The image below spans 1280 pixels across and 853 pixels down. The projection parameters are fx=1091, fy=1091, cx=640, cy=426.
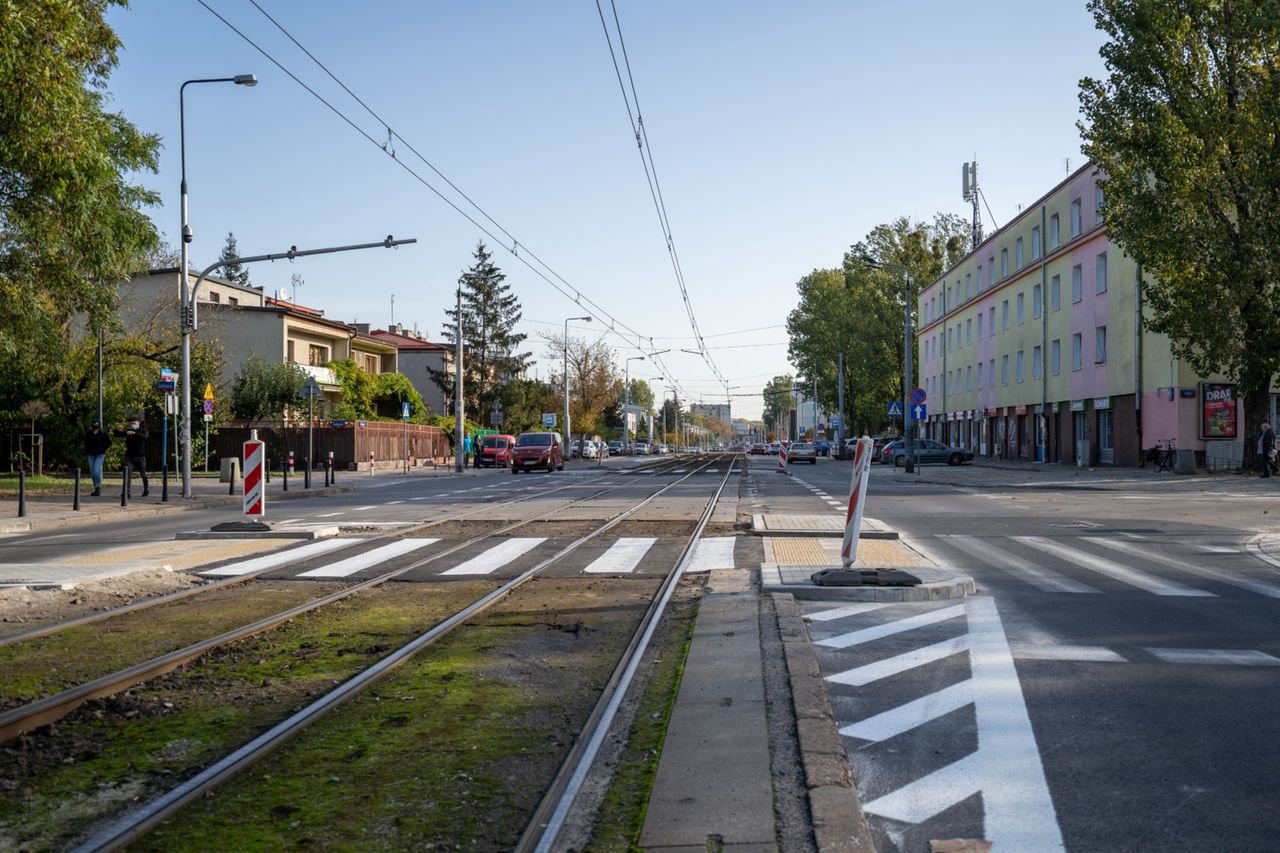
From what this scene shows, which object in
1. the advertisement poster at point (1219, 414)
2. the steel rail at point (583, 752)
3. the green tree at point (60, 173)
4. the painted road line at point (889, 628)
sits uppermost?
the green tree at point (60, 173)

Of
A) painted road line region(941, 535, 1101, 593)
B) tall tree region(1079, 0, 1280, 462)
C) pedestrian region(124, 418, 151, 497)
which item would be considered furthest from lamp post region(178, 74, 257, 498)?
tall tree region(1079, 0, 1280, 462)

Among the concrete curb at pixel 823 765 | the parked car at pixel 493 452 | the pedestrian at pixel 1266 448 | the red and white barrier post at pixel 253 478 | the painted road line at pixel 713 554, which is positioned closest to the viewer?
the concrete curb at pixel 823 765

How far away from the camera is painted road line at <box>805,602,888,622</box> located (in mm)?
8359

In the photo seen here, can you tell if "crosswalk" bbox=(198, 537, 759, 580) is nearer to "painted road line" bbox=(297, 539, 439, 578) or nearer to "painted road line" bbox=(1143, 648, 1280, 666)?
"painted road line" bbox=(297, 539, 439, 578)

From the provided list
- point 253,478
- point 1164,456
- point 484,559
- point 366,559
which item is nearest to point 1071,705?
point 484,559

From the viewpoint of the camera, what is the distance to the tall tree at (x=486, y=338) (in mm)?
80312

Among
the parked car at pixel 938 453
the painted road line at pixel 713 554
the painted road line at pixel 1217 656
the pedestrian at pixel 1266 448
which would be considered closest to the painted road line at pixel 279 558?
the painted road line at pixel 713 554

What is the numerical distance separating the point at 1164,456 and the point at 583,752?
36.9 m

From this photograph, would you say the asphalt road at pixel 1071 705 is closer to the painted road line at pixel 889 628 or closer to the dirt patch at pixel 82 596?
the painted road line at pixel 889 628

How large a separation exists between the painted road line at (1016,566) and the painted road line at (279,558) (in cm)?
781

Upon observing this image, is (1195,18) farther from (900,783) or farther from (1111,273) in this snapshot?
(900,783)

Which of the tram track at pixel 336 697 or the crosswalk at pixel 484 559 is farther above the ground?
the tram track at pixel 336 697

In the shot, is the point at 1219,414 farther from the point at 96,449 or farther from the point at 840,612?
the point at 96,449

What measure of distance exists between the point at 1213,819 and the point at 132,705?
504 cm
